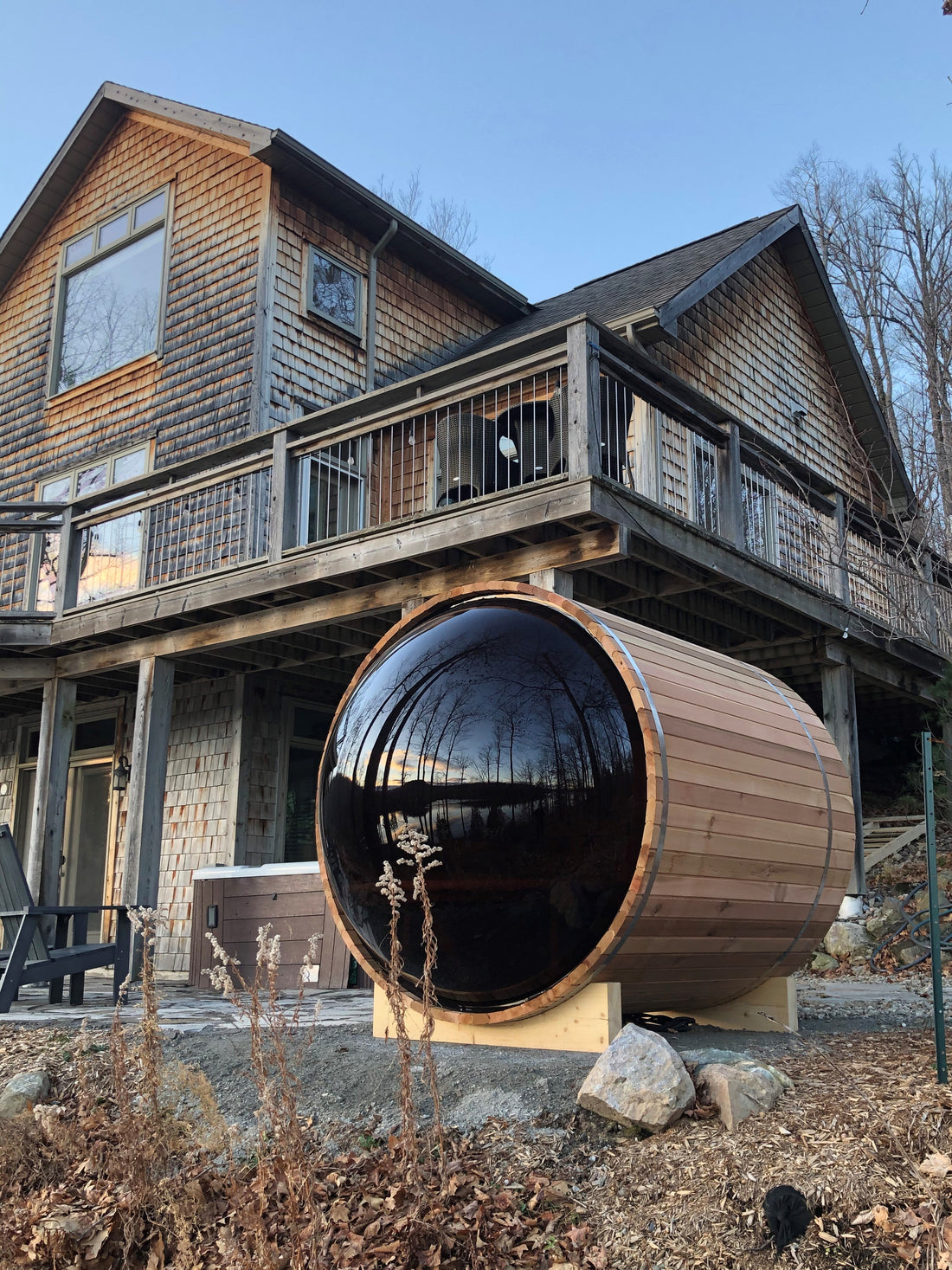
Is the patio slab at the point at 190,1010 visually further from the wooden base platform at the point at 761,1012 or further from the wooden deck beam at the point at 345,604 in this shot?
the wooden deck beam at the point at 345,604

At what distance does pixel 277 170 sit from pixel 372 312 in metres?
1.76

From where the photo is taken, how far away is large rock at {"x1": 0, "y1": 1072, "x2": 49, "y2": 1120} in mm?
4477

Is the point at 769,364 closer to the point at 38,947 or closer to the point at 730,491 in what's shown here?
the point at 730,491

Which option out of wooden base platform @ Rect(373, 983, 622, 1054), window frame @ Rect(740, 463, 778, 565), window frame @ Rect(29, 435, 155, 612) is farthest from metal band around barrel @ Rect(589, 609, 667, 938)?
window frame @ Rect(29, 435, 155, 612)

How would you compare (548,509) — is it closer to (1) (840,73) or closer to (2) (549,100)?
(1) (840,73)

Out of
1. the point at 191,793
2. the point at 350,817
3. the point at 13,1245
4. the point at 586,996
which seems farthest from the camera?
the point at 191,793

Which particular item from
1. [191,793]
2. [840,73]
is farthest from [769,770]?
[840,73]

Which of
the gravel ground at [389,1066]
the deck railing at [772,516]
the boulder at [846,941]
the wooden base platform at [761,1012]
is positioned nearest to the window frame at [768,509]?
the deck railing at [772,516]

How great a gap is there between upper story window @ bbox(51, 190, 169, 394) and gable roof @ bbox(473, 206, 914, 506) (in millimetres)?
3918

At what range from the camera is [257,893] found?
830 centimetres

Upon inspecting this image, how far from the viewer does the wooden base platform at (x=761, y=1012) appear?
538 centimetres

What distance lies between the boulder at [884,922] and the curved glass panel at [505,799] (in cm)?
649

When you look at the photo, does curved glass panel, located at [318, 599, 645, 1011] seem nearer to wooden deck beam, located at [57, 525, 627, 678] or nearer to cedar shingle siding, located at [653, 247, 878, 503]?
wooden deck beam, located at [57, 525, 627, 678]

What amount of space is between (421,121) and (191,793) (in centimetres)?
3020
